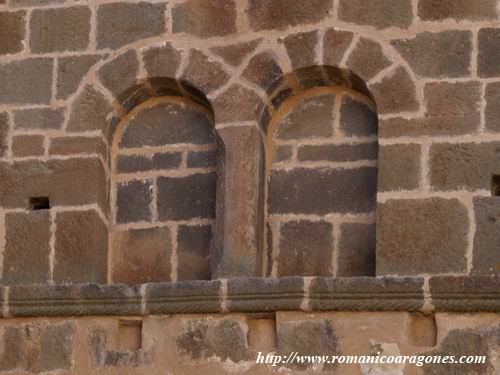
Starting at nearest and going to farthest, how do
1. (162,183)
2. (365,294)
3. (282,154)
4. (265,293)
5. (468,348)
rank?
(468,348) → (365,294) → (265,293) → (282,154) → (162,183)

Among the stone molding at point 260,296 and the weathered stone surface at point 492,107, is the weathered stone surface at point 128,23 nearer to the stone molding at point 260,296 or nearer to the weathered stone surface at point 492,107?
the stone molding at point 260,296

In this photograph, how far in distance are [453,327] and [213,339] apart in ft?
3.92

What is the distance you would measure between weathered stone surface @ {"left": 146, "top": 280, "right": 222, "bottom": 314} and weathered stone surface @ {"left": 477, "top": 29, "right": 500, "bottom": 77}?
1.72 meters

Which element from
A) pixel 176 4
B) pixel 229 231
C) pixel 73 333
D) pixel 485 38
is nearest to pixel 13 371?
pixel 73 333

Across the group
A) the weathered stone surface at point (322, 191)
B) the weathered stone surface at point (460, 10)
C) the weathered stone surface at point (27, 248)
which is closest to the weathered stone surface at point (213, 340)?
the weathered stone surface at point (322, 191)

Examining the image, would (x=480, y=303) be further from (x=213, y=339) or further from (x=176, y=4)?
(x=176, y=4)

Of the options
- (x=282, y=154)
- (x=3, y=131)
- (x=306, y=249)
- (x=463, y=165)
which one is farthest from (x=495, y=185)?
(x=3, y=131)

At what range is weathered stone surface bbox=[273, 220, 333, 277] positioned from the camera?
11930mm

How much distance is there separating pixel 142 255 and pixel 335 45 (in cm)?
147

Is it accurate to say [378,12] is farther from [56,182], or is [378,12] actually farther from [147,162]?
[56,182]

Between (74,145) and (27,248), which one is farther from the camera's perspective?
(74,145)

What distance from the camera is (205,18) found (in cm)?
1236

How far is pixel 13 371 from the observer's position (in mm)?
11906

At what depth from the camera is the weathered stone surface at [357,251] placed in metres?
11.9
